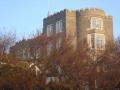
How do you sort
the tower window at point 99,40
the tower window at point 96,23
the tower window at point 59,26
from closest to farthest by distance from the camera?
the tower window at point 99,40, the tower window at point 96,23, the tower window at point 59,26

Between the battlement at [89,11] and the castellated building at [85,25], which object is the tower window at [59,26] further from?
the battlement at [89,11]

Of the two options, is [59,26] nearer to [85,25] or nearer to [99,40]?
[85,25]

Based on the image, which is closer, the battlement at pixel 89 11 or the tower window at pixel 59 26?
the battlement at pixel 89 11

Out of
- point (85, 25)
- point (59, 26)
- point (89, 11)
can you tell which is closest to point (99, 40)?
point (85, 25)

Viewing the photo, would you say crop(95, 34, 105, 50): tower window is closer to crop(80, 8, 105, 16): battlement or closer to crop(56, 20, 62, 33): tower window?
crop(80, 8, 105, 16): battlement

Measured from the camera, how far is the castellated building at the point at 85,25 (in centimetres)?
6303

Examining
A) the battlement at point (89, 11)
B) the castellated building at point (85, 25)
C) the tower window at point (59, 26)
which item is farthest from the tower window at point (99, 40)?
the tower window at point (59, 26)

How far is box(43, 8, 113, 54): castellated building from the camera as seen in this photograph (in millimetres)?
63031

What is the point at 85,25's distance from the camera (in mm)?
63719

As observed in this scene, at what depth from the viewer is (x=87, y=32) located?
63.3 meters

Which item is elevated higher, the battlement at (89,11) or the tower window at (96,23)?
the battlement at (89,11)

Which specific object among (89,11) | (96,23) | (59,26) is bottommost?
(59,26)

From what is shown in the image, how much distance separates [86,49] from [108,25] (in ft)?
46.9

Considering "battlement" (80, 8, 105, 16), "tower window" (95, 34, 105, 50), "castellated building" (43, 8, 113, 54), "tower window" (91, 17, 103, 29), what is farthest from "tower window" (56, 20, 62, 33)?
"tower window" (95, 34, 105, 50)
